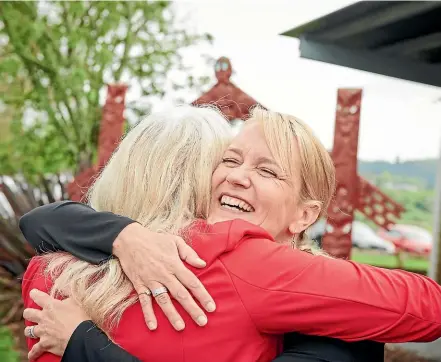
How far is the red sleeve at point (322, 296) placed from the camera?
1379mm

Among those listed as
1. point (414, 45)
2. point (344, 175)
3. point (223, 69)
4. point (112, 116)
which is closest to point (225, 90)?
point (223, 69)

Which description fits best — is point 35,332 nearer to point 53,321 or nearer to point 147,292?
point 53,321

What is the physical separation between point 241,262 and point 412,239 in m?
11.4

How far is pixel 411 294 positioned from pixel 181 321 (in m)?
0.53

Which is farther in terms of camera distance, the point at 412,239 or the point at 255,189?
the point at 412,239

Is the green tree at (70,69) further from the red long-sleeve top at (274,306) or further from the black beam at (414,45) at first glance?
the red long-sleeve top at (274,306)

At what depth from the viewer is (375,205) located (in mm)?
4266

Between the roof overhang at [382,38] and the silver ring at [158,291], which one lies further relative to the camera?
the roof overhang at [382,38]

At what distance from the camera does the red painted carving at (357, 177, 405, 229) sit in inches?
167

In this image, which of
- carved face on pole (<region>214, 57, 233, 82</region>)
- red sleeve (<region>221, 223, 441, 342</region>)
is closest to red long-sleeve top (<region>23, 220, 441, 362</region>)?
red sleeve (<region>221, 223, 441, 342</region>)

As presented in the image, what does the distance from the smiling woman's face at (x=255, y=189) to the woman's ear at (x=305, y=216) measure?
73mm

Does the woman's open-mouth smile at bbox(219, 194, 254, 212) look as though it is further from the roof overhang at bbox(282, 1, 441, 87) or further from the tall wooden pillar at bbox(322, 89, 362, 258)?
the roof overhang at bbox(282, 1, 441, 87)

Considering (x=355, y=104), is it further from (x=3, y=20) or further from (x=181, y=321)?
(x=3, y=20)

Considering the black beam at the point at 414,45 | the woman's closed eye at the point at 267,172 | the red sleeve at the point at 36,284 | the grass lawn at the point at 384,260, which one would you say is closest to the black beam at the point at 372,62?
the black beam at the point at 414,45
